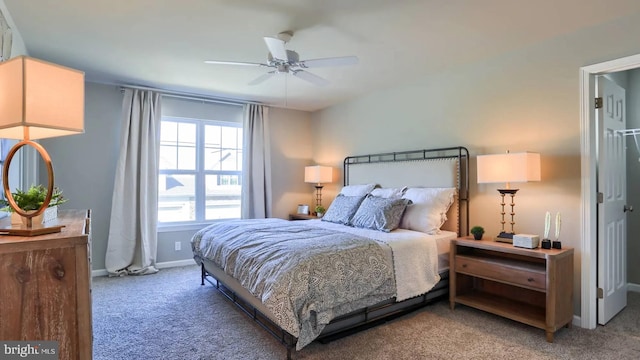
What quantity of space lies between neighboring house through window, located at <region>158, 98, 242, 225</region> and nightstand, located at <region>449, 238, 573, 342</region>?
353 cm

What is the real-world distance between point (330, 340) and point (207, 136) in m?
3.74

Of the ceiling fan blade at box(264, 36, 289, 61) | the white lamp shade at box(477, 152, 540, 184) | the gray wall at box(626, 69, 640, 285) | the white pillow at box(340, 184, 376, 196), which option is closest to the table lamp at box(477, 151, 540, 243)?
the white lamp shade at box(477, 152, 540, 184)

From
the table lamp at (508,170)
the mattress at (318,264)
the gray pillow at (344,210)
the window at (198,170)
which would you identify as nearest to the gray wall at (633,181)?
the table lamp at (508,170)

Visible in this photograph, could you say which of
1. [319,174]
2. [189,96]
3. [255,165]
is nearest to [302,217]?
[319,174]

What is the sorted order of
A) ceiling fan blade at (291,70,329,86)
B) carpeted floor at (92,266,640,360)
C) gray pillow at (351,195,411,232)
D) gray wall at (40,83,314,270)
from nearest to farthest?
carpeted floor at (92,266,640,360) < ceiling fan blade at (291,70,329,86) < gray pillow at (351,195,411,232) < gray wall at (40,83,314,270)

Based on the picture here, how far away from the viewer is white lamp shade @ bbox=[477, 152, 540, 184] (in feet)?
9.07

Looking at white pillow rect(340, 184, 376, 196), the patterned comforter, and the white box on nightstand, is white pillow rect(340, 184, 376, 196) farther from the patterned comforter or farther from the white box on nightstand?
the white box on nightstand

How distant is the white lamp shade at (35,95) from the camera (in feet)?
3.84

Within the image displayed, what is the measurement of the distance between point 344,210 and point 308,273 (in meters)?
1.82

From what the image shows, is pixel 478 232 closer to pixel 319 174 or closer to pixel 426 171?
pixel 426 171

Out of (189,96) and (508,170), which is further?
(189,96)

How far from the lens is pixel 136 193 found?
4.48 meters

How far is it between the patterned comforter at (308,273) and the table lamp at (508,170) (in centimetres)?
115

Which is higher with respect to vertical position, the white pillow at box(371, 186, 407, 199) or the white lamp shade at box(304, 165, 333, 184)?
the white lamp shade at box(304, 165, 333, 184)
